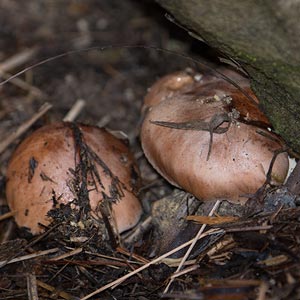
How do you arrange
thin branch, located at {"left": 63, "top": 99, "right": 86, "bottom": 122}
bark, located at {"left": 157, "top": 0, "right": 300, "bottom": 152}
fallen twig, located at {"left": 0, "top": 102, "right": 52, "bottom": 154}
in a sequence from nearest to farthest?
bark, located at {"left": 157, "top": 0, "right": 300, "bottom": 152} → fallen twig, located at {"left": 0, "top": 102, "right": 52, "bottom": 154} → thin branch, located at {"left": 63, "top": 99, "right": 86, "bottom": 122}

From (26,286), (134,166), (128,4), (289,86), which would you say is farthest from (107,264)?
(128,4)

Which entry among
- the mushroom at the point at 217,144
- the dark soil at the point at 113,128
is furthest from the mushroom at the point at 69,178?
the mushroom at the point at 217,144

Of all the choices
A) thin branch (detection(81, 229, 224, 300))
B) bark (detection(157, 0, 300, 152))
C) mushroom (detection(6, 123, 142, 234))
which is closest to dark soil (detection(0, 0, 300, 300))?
thin branch (detection(81, 229, 224, 300))

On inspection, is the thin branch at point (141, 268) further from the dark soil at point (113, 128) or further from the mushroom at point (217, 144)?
the mushroom at point (217, 144)

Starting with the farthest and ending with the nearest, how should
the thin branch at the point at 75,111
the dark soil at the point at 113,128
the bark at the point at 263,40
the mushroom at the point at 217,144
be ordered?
1. the thin branch at the point at 75,111
2. the mushroom at the point at 217,144
3. the dark soil at the point at 113,128
4. the bark at the point at 263,40

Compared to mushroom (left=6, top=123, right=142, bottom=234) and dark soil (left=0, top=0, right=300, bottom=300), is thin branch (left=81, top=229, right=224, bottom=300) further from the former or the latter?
mushroom (left=6, top=123, right=142, bottom=234)

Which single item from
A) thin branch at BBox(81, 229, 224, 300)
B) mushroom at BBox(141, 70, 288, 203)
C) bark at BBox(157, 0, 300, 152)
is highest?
bark at BBox(157, 0, 300, 152)
